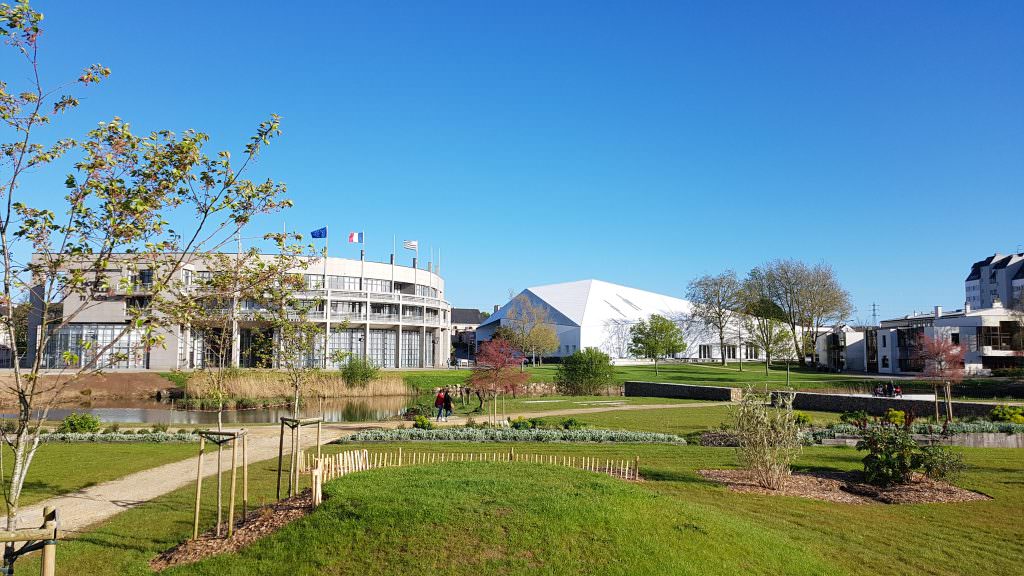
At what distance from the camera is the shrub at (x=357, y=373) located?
146ft

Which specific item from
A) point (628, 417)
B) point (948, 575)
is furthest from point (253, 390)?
point (948, 575)

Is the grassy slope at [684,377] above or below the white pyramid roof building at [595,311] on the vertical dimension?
below

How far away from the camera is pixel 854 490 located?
13125 mm

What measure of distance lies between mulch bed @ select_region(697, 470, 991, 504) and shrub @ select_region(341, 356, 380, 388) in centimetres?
3374

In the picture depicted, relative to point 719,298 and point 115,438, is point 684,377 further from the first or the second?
point 115,438

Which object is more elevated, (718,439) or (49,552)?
(49,552)

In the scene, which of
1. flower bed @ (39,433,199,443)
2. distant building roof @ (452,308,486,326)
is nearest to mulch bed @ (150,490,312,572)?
flower bed @ (39,433,199,443)

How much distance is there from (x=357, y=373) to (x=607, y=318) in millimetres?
51530

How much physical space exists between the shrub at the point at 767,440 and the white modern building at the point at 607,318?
69.9 meters

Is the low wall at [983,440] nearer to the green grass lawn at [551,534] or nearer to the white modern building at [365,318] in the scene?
the green grass lawn at [551,534]

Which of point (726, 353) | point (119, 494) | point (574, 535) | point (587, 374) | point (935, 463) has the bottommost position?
point (119, 494)

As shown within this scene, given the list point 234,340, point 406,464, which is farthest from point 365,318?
point 406,464

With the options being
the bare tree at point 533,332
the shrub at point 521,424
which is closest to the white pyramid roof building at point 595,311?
the bare tree at point 533,332

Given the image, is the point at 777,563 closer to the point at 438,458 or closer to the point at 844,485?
the point at 844,485
